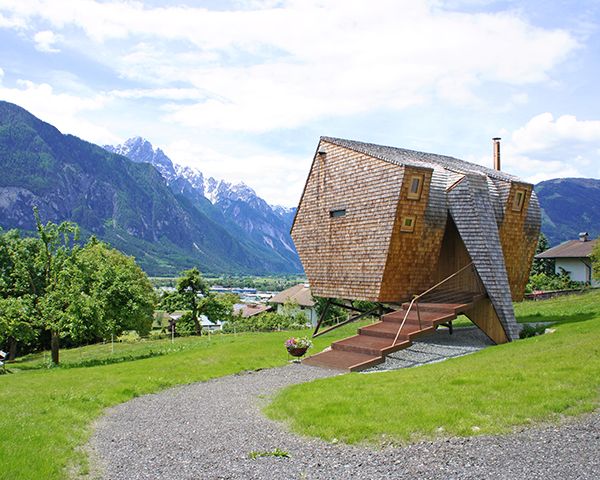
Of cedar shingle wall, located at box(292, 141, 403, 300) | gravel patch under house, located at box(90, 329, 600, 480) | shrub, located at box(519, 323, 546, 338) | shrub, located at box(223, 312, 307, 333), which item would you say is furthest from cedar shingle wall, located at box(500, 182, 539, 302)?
shrub, located at box(223, 312, 307, 333)

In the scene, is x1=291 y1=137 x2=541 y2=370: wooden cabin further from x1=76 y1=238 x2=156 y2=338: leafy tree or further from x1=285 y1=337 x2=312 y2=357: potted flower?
x1=76 y1=238 x2=156 y2=338: leafy tree

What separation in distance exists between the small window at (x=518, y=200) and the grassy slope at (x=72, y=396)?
10.2 metres

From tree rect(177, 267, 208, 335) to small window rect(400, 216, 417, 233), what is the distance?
36.1m

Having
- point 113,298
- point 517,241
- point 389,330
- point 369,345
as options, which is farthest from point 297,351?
point 517,241

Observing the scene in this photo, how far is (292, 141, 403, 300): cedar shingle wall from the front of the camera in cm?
2055

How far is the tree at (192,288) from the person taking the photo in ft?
174

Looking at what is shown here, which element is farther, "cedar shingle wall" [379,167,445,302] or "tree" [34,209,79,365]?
"tree" [34,209,79,365]

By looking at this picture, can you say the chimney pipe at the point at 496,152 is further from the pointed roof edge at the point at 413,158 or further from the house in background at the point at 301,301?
the house in background at the point at 301,301

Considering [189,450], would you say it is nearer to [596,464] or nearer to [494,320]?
[596,464]

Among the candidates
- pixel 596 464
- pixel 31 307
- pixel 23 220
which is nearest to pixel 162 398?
pixel 596 464

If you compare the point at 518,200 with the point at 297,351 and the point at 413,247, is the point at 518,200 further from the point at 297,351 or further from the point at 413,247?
the point at 297,351

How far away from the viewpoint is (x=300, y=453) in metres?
8.02

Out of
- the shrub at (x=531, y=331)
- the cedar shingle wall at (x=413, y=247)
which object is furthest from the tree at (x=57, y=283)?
the shrub at (x=531, y=331)

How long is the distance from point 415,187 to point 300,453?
14.0 metres
